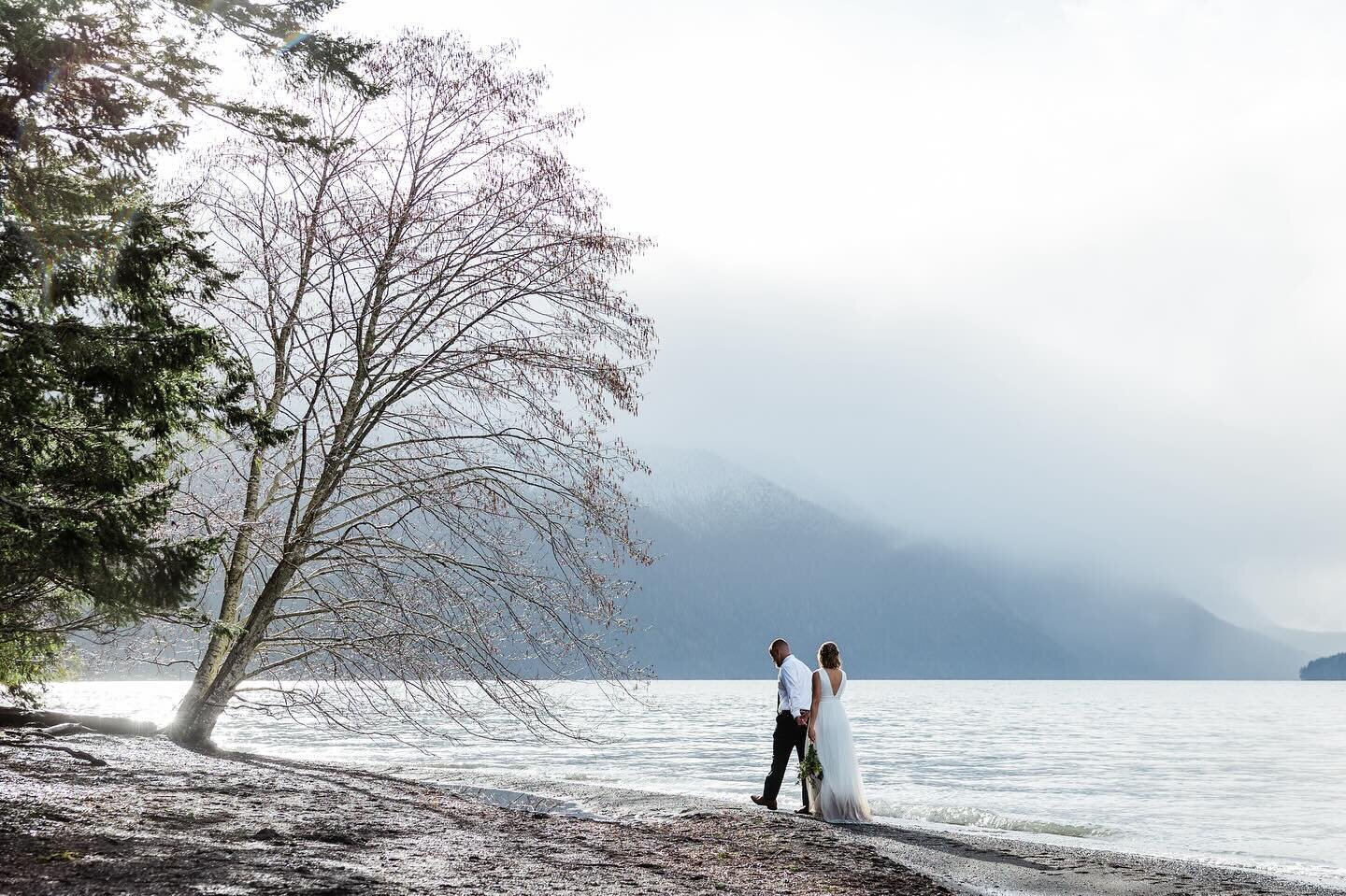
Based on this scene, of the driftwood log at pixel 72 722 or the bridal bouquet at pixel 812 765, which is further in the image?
the driftwood log at pixel 72 722

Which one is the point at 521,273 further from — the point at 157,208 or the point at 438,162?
the point at 157,208

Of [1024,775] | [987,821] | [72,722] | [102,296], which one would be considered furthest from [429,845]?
[1024,775]

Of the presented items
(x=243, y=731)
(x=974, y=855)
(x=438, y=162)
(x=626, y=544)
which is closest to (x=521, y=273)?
(x=438, y=162)

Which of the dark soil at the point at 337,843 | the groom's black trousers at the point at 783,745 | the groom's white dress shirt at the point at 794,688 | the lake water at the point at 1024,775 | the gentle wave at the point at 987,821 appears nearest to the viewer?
the dark soil at the point at 337,843

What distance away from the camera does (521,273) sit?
47.4ft

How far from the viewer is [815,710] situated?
43.5 feet

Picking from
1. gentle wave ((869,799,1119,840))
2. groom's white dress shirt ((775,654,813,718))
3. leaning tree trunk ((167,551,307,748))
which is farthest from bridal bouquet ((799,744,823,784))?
leaning tree trunk ((167,551,307,748))

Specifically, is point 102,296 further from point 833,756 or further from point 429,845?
point 833,756

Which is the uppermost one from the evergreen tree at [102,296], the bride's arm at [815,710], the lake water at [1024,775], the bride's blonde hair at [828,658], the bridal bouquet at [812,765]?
the evergreen tree at [102,296]

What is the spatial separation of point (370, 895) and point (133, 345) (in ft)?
17.3

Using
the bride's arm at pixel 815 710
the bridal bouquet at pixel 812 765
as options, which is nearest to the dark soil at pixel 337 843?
the bridal bouquet at pixel 812 765

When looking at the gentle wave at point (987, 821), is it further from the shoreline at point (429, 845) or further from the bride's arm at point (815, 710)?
the bride's arm at point (815, 710)

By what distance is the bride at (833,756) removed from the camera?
13.0 metres

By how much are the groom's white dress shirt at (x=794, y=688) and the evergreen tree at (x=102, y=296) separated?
7734 mm
